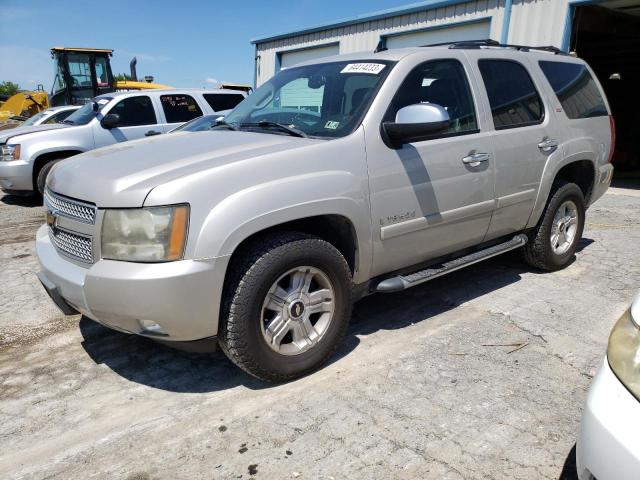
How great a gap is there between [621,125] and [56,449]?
19.0m

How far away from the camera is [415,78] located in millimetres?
3422

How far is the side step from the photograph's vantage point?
3.30 metres

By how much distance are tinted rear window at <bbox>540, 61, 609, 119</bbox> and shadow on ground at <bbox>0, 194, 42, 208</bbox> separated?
7.97 m

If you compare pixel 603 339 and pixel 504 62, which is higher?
pixel 504 62

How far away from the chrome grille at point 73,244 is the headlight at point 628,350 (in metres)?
2.39

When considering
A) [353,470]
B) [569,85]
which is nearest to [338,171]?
[353,470]

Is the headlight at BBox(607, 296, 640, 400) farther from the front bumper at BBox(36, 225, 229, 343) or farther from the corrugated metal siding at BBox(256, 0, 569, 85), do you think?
the corrugated metal siding at BBox(256, 0, 569, 85)

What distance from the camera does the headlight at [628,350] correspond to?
Result: 1577 millimetres

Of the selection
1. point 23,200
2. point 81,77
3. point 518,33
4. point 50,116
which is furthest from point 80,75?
point 518,33

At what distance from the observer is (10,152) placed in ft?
26.7

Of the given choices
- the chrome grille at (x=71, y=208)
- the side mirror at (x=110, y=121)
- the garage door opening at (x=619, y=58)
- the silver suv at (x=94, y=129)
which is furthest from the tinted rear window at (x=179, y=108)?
the garage door opening at (x=619, y=58)

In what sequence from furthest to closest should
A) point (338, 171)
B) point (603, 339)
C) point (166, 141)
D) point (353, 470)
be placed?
point (603, 339) → point (166, 141) → point (338, 171) → point (353, 470)

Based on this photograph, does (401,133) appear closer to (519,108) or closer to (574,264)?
(519,108)

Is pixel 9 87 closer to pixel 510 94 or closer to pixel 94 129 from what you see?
pixel 94 129
